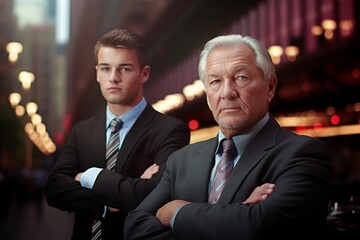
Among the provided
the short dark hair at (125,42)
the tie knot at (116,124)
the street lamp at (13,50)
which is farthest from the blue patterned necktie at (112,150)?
the street lamp at (13,50)

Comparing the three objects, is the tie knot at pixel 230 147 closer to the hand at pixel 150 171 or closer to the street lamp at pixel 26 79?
the hand at pixel 150 171

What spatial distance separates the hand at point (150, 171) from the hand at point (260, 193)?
2.50 ft

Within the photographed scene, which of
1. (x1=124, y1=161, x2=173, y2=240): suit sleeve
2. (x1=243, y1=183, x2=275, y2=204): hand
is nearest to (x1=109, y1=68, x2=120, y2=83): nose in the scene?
(x1=124, y1=161, x2=173, y2=240): suit sleeve

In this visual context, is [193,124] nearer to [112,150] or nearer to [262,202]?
[112,150]

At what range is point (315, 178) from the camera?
2.29 m

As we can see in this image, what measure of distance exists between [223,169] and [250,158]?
0.13m

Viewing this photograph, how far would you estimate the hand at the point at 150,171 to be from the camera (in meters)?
3.02

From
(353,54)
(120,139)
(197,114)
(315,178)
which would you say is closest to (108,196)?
(120,139)

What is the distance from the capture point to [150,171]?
3.04m

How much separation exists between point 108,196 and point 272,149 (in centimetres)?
90

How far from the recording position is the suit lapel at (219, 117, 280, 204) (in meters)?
2.46

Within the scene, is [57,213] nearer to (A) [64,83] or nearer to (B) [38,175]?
(B) [38,175]

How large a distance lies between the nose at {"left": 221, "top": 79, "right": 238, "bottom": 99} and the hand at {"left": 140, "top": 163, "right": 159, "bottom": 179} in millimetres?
660

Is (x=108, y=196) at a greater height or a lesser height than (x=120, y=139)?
lesser
